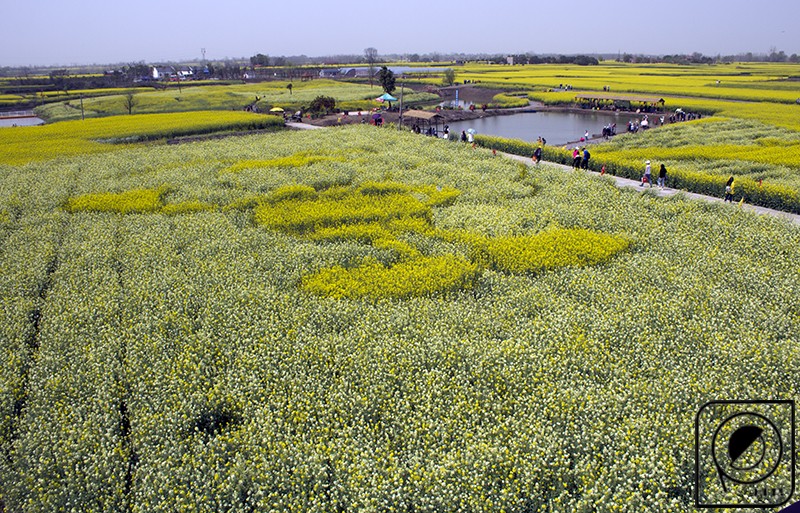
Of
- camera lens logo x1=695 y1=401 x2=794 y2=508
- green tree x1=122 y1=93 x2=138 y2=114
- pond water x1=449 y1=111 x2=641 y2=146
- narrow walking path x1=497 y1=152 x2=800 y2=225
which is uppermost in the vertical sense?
green tree x1=122 y1=93 x2=138 y2=114

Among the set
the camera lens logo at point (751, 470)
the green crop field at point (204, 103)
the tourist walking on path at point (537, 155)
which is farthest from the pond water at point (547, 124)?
the camera lens logo at point (751, 470)

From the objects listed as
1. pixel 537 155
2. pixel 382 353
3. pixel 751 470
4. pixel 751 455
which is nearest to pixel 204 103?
pixel 537 155

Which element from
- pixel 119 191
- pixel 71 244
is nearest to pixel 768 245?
pixel 71 244

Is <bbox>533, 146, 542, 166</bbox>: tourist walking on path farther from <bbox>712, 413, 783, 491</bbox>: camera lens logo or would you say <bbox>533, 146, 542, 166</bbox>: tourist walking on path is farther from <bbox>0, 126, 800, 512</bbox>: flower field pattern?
<bbox>712, 413, 783, 491</bbox>: camera lens logo

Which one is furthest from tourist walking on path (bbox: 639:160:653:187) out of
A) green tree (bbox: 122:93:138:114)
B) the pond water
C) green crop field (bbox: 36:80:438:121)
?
green tree (bbox: 122:93:138:114)

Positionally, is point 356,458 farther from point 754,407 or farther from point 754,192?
point 754,192

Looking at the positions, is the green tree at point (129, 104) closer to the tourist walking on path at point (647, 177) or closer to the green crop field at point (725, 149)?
the green crop field at point (725, 149)
